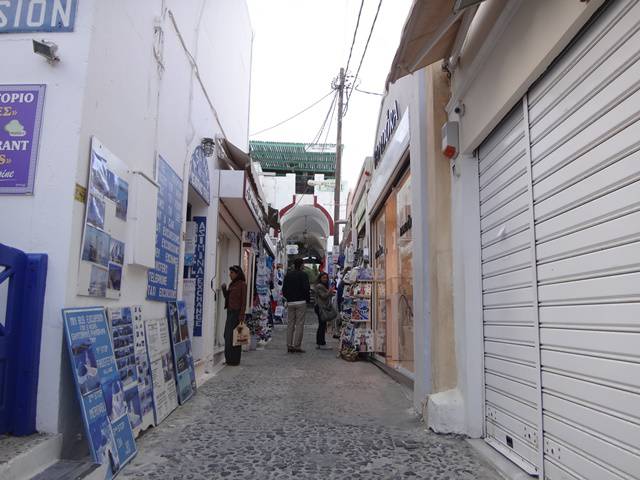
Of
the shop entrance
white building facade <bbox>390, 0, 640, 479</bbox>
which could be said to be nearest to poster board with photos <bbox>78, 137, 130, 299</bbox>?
white building facade <bbox>390, 0, 640, 479</bbox>

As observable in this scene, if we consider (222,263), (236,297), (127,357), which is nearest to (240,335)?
(236,297)

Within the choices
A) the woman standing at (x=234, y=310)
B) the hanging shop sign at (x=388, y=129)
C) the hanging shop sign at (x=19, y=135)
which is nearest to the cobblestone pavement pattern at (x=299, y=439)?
the woman standing at (x=234, y=310)

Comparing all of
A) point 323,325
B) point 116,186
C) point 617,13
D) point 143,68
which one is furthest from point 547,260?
point 323,325

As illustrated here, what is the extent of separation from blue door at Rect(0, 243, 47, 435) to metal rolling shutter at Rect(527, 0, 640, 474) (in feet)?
9.53

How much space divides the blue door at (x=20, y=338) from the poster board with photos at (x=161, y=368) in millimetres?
1265

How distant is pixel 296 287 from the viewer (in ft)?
30.0

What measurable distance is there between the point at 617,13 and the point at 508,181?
1.33m

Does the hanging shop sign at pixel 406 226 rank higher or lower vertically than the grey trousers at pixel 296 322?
higher

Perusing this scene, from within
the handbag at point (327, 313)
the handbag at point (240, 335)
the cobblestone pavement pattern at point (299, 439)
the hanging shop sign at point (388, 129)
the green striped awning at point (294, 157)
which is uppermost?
the green striped awning at point (294, 157)

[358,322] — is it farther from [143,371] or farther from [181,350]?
[143,371]

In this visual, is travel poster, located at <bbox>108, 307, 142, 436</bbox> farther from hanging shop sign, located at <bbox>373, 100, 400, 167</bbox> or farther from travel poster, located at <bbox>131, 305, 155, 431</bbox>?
hanging shop sign, located at <bbox>373, 100, 400, 167</bbox>

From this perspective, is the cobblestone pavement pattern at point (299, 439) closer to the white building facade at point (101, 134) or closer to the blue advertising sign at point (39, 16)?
the white building facade at point (101, 134)

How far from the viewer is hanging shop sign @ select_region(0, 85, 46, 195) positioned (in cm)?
286

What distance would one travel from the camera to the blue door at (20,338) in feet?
8.49
